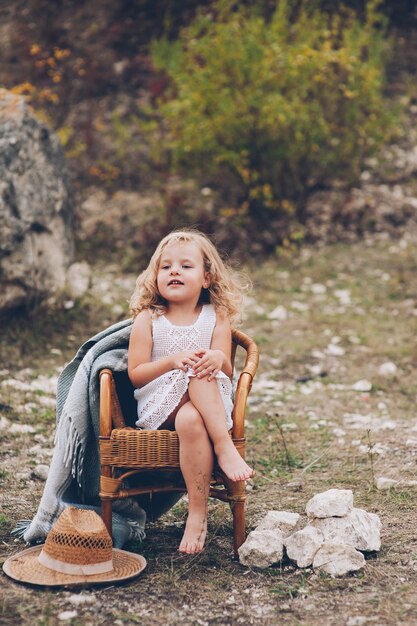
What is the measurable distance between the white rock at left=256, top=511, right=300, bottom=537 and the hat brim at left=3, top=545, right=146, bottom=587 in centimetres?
57

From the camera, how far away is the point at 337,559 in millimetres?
3033

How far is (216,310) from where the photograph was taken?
3682mm

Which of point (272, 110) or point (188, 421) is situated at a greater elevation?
point (272, 110)

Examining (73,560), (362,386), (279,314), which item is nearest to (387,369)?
(362,386)

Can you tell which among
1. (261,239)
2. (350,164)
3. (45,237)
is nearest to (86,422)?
(45,237)

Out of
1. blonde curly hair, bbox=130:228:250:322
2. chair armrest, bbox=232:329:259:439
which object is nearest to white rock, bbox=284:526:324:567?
chair armrest, bbox=232:329:259:439

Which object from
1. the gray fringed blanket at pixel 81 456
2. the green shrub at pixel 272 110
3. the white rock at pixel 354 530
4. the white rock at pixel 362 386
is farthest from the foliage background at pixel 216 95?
the white rock at pixel 354 530

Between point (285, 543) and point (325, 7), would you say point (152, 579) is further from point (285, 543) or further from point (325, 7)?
point (325, 7)

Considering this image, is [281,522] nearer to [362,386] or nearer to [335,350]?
[362,386]

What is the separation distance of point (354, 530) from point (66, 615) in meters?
1.24

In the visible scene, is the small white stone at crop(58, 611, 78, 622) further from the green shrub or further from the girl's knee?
the green shrub

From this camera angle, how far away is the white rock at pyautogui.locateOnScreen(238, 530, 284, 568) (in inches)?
123

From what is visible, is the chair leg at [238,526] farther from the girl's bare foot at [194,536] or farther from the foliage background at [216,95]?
the foliage background at [216,95]

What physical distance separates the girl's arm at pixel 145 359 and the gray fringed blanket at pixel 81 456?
9 centimetres
